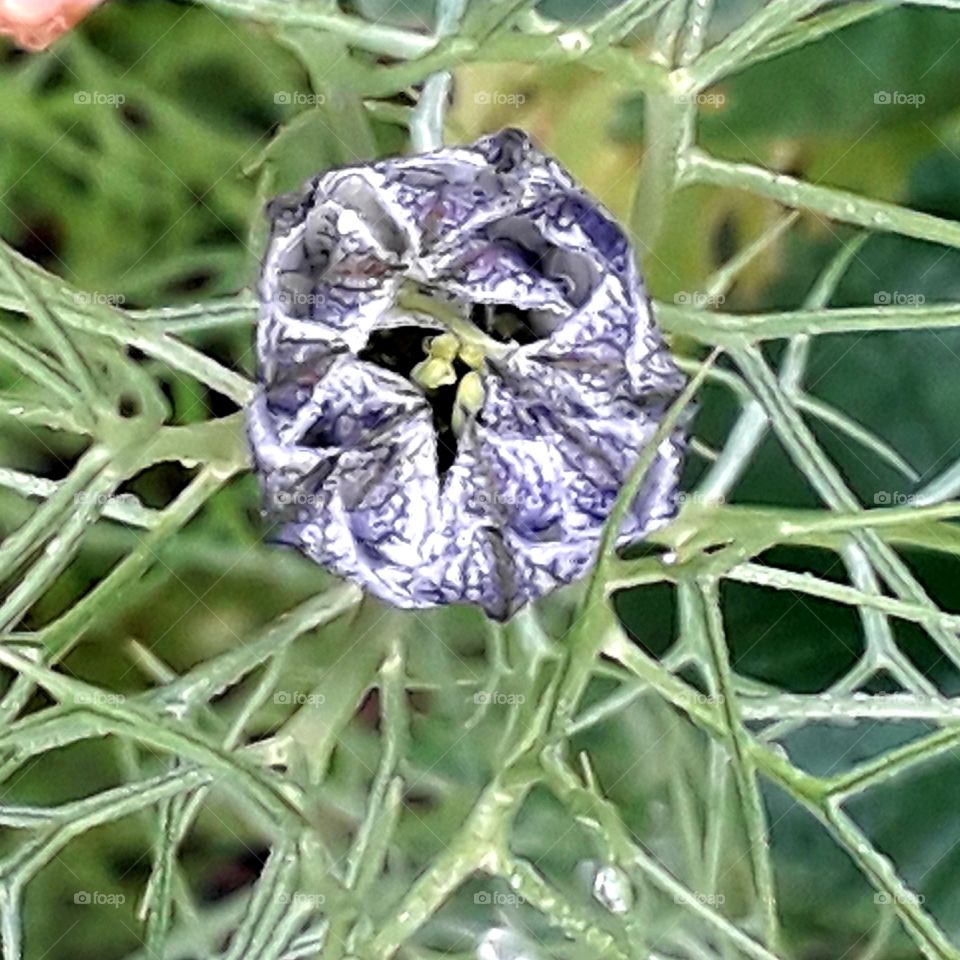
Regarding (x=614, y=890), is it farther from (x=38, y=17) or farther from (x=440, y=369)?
(x=38, y=17)

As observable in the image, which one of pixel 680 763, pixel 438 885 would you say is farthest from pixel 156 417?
pixel 680 763

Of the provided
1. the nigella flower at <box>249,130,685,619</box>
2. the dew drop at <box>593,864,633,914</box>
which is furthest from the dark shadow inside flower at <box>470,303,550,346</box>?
the dew drop at <box>593,864,633,914</box>

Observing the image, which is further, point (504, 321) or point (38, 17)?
point (38, 17)

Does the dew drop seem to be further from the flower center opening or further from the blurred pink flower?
the blurred pink flower

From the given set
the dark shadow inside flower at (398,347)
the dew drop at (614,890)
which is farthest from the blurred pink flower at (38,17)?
the dew drop at (614,890)

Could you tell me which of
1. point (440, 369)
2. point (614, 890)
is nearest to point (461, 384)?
point (440, 369)

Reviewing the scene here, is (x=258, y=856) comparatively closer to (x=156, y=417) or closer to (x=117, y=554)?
(x=117, y=554)
